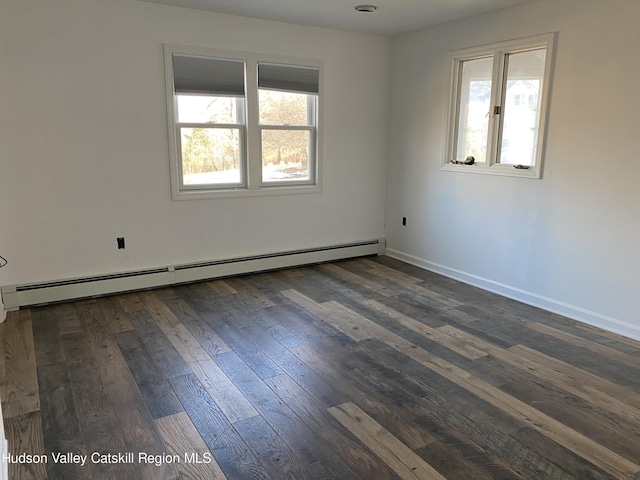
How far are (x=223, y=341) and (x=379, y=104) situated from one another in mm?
3329

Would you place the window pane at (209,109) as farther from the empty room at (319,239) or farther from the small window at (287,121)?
the small window at (287,121)

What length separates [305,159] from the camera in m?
5.12

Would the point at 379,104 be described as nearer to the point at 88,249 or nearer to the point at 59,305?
the point at 88,249

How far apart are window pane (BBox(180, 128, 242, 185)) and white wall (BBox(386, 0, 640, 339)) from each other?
76.5 inches

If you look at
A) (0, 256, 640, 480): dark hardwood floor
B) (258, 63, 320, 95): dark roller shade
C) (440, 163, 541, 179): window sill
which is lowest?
(0, 256, 640, 480): dark hardwood floor

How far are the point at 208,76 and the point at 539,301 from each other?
3511 millimetres

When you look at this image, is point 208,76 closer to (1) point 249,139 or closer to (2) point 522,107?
(1) point 249,139

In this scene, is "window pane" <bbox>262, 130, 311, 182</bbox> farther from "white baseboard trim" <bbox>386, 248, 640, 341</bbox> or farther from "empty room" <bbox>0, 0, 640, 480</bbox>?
"white baseboard trim" <bbox>386, 248, 640, 341</bbox>

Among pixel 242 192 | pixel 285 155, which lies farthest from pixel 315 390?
pixel 285 155

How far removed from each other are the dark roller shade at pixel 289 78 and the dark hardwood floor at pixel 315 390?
210cm

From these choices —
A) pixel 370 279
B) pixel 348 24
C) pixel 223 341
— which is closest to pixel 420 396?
pixel 223 341

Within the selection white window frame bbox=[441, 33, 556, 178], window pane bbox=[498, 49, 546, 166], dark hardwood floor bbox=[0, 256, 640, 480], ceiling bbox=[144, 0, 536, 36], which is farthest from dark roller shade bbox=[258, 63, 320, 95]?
dark hardwood floor bbox=[0, 256, 640, 480]

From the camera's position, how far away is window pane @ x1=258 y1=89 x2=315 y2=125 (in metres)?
4.70

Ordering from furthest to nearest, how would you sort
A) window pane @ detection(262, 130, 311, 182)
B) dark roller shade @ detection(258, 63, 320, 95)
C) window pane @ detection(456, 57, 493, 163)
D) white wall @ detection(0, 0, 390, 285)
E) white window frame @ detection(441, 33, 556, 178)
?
window pane @ detection(262, 130, 311, 182) < dark roller shade @ detection(258, 63, 320, 95) < window pane @ detection(456, 57, 493, 163) < white window frame @ detection(441, 33, 556, 178) < white wall @ detection(0, 0, 390, 285)
